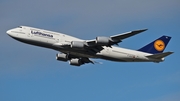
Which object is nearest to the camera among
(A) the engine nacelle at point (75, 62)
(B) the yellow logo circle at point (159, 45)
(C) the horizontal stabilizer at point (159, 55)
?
(C) the horizontal stabilizer at point (159, 55)

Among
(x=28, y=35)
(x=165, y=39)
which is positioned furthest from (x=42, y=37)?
(x=165, y=39)

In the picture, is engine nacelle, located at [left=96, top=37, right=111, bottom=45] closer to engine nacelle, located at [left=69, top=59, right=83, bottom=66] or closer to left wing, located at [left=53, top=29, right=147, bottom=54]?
left wing, located at [left=53, top=29, right=147, bottom=54]

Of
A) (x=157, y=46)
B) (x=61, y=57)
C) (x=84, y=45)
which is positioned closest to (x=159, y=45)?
(x=157, y=46)

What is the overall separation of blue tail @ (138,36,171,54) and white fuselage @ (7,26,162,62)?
3180mm

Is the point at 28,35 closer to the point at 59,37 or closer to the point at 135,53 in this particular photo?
the point at 59,37

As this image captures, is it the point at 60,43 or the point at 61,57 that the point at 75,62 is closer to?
the point at 61,57

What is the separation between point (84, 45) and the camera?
2650 inches

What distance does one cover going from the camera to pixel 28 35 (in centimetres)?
6606

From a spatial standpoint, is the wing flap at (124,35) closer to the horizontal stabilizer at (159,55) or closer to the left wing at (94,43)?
the left wing at (94,43)

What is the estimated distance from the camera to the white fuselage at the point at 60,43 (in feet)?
217

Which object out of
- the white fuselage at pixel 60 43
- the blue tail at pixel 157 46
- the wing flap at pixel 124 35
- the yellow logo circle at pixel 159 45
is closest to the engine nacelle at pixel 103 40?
the wing flap at pixel 124 35

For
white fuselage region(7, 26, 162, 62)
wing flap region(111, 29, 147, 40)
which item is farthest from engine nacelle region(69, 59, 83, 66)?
wing flap region(111, 29, 147, 40)

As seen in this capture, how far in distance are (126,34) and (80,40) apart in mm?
9216

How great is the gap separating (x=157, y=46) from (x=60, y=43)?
18.6 meters
